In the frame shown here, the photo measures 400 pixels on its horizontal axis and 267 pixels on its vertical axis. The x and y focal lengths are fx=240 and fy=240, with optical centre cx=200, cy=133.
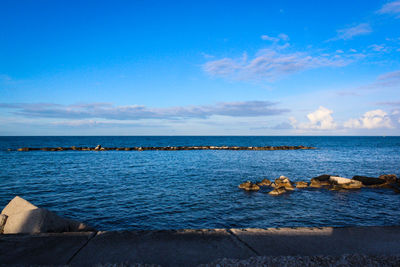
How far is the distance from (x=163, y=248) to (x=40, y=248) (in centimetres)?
269

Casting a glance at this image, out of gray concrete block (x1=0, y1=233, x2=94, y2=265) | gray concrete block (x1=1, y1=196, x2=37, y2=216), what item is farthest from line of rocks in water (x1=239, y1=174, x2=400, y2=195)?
gray concrete block (x1=0, y1=233, x2=94, y2=265)

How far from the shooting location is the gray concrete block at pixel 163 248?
4.79 metres

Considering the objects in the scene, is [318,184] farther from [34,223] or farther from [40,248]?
[40,248]

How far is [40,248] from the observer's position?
17.3ft

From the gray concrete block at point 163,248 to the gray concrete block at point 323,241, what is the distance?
50cm

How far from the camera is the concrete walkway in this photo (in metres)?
4.84

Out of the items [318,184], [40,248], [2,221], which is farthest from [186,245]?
[318,184]

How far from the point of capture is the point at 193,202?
43.8 ft

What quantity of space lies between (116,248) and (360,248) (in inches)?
214

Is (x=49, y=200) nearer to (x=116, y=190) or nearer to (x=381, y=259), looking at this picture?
(x=116, y=190)

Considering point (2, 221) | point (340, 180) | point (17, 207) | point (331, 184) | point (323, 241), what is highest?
point (17, 207)

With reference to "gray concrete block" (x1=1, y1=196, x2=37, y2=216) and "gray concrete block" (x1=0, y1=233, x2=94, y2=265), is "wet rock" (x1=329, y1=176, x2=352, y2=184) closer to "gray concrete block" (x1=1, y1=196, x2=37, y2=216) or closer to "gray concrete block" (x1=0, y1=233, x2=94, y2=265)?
"gray concrete block" (x1=0, y1=233, x2=94, y2=265)

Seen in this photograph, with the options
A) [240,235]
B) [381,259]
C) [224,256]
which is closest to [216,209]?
[240,235]

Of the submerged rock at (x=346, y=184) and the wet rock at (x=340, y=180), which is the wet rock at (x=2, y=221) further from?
the wet rock at (x=340, y=180)
